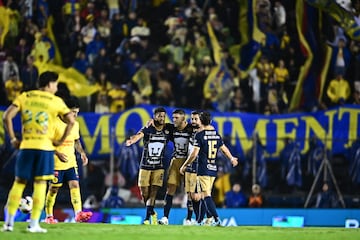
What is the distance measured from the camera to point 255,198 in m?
26.3

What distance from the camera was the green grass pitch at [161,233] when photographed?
1384 cm

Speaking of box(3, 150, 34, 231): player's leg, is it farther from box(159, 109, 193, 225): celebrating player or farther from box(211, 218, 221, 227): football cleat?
box(159, 109, 193, 225): celebrating player

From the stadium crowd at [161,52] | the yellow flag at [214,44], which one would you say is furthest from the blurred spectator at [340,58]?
the yellow flag at [214,44]

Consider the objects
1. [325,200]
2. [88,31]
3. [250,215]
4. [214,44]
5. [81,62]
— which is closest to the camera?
[250,215]

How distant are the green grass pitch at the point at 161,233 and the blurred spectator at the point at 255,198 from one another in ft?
31.3

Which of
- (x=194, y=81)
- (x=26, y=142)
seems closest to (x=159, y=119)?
(x=26, y=142)

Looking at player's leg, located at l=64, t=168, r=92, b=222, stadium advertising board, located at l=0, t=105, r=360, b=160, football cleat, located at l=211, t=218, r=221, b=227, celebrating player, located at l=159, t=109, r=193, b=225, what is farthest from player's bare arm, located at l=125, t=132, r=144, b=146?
stadium advertising board, located at l=0, t=105, r=360, b=160

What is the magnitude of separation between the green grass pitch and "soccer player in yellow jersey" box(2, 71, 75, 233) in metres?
0.52

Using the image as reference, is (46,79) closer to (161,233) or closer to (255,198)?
(161,233)

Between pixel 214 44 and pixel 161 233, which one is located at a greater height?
pixel 214 44

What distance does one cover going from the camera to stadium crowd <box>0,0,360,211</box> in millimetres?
28781

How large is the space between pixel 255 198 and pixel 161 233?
11643mm

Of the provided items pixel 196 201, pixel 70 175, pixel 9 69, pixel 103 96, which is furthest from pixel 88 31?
pixel 70 175

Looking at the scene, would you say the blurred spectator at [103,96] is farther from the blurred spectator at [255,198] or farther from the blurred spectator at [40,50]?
the blurred spectator at [255,198]
